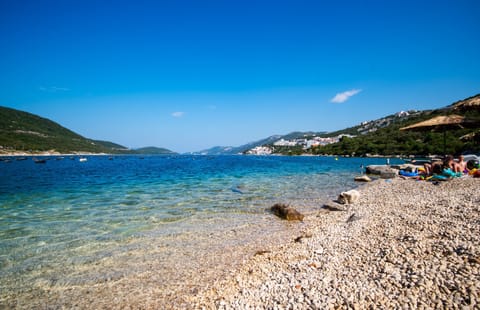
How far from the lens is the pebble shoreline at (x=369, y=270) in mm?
4070

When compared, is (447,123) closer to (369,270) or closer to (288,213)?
(288,213)

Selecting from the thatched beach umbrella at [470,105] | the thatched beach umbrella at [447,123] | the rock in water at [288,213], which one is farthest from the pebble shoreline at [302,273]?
the thatched beach umbrella at [447,123]

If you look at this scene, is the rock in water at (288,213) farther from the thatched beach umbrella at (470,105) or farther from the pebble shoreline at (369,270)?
the thatched beach umbrella at (470,105)

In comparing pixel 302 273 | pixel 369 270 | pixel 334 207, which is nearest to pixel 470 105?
pixel 334 207

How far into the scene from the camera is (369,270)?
5.27 m

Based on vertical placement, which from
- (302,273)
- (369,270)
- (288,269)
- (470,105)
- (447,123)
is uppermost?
(470,105)

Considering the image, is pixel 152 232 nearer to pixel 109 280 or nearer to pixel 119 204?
pixel 109 280

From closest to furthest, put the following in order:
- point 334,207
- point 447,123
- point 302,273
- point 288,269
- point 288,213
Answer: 1. point 302,273
2. point 288,269
3. point 288,213
4. point 334,207
5. point 447,123

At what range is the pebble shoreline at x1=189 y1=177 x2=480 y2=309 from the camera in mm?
4070

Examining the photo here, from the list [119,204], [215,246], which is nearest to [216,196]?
[119,204]

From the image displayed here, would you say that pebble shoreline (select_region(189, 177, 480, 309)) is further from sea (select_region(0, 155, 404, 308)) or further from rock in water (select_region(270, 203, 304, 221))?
rock in water (select_region(270, 203, 304, 221))

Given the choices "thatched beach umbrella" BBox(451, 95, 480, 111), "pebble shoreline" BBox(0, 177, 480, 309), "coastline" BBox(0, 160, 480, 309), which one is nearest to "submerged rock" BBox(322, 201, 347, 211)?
"coastline" BBox(0, 160, 480, 309)

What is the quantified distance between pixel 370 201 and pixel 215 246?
10.7 metres

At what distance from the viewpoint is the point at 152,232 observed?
10.2 meters
